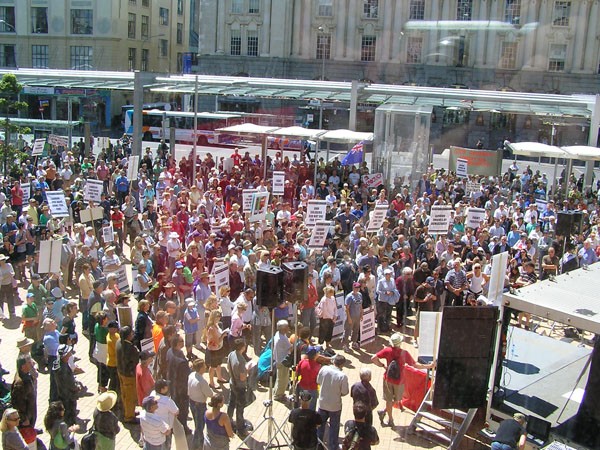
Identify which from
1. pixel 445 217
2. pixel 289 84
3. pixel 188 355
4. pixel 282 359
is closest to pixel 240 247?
pixel 188 355

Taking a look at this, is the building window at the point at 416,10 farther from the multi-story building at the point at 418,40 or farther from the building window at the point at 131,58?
the building window at the point at 131,58

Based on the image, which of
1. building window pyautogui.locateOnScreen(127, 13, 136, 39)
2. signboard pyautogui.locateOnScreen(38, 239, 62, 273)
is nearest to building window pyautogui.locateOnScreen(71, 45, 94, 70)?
building window pyautogui.locateOnScreen(127, 13, 136, 39)

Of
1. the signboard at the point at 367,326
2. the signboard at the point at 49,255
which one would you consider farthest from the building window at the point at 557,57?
the signboard at the point at 49,255

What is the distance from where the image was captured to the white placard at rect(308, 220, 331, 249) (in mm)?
14617

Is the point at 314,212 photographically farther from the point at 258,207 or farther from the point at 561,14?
the point at 561,14

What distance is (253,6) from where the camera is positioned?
63.0 metres

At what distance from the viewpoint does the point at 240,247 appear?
43.9 feet

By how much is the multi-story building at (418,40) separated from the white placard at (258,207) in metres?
45.7

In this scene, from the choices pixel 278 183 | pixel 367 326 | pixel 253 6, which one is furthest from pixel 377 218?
pixel 253 6

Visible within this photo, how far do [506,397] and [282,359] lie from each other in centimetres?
323

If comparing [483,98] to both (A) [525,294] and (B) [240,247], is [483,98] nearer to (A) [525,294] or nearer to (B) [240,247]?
(B) [240,247]

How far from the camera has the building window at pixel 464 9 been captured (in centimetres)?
5794

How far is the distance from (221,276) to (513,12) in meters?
53.1

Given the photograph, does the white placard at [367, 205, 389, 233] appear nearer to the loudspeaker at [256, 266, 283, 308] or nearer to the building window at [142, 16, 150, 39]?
the loudspeaker at [256, 266, 283, 308]
